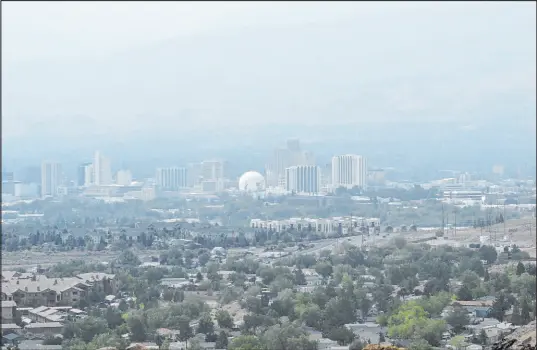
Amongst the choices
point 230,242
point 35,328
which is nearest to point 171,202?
point 230,242

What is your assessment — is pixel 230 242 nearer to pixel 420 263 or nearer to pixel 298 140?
pixel 420 263

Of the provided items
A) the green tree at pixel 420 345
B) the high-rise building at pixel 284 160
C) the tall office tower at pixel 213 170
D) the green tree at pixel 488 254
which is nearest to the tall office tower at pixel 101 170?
the tall office tower at pixel 213 170

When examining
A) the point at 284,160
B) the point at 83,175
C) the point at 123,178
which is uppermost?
the point at 284,160

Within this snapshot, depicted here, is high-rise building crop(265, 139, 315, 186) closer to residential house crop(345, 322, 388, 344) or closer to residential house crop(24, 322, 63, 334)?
residential house crop(24, 322, 63, 334)

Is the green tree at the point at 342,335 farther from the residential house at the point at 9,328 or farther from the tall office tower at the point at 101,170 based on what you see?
the tall office tower at the point at 101,170

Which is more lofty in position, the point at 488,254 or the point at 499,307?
the point at 488,254

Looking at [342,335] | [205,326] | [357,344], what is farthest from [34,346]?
[357,344]

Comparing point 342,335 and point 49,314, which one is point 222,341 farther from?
point 49,314
